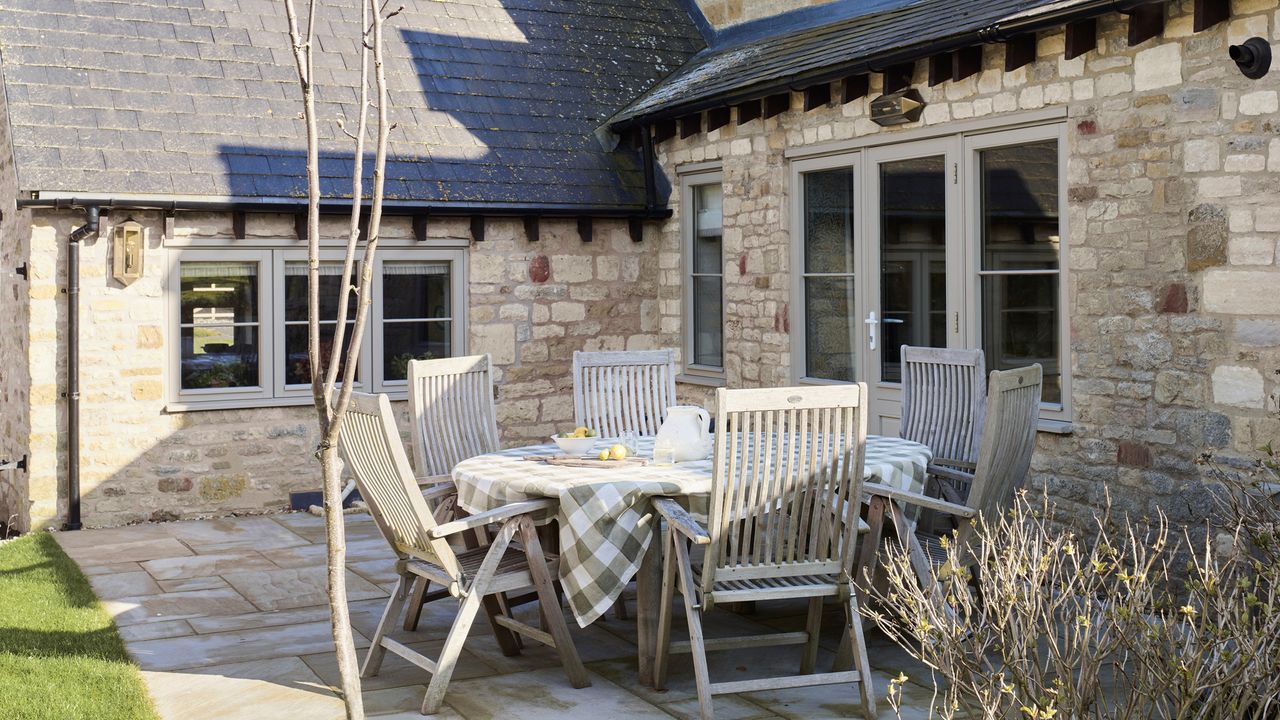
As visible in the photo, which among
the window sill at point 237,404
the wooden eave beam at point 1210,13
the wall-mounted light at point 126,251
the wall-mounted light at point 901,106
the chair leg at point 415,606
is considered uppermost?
the wooden eave beam at point 1210,13

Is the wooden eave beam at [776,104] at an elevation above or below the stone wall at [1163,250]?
above

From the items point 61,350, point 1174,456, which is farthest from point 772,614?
point 61,350

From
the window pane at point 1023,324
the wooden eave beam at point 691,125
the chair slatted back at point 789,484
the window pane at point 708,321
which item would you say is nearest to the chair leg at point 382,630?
the chair slatted back at point 789,484

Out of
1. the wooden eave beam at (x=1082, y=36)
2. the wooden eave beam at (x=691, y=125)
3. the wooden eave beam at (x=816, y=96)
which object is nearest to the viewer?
the wooden eave beam at (x=1082, y=36)

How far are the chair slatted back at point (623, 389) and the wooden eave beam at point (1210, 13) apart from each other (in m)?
2.84

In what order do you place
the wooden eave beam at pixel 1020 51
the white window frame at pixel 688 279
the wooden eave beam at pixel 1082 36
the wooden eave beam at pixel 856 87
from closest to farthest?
the wooden eave beam at pixel 1082 36 → the wooden eave beam at pixel 1020 51 → the wooden eave beam at pixel 856 87 → the white window frame at pixel 688 279

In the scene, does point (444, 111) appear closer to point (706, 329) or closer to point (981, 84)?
point (706, 329)

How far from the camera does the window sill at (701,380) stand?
940cm

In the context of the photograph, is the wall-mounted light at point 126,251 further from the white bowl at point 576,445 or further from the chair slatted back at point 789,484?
the chair slatted back at point 789,484

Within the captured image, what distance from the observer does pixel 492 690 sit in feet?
15.3

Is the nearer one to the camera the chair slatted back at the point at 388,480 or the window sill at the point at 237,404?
the chair slatted back at the point at 388,480

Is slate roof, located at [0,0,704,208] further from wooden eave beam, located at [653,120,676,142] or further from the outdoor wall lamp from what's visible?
the outdoor wall lamp

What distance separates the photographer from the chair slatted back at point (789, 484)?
4.30 meters

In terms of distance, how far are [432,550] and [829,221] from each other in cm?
443
